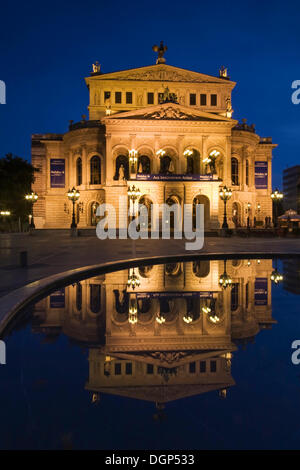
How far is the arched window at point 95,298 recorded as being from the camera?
7.52m

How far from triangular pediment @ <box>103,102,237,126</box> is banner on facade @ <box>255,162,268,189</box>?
40.8 feet

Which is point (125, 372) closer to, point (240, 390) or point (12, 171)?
point (240, 390)

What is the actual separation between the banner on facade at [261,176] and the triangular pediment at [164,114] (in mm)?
12425

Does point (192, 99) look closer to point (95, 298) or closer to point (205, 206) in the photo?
point (205, 206)

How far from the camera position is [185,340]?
537cm

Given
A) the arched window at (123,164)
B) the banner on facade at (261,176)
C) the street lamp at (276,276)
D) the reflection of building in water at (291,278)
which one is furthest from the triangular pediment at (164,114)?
the street lamp at (276,276)

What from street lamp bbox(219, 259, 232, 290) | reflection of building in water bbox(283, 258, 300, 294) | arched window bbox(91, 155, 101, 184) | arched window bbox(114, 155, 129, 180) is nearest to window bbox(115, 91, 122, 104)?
arched window bbox(91, 155, 101, 184)

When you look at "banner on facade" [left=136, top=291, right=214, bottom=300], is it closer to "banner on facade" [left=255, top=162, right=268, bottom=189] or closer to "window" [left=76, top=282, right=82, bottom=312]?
"window" [left=76, top=282, right=82, bottom=312]

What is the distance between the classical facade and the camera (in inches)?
1922

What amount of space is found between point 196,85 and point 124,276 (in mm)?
52899

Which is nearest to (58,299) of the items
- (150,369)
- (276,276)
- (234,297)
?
(234,297)

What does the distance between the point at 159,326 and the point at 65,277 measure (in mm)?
4796

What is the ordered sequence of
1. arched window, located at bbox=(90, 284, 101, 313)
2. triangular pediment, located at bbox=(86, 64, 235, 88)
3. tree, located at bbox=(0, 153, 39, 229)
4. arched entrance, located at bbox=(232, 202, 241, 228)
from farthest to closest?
triangular pediment, located at bbox=(86, 64, 235, 88) < arched entrance, located at bbox=(232, 202, 241, 228) < tree, located at bbox=(0, 153, 39, 229) < arched window, located at bbox=(90, 284, 101, 313)

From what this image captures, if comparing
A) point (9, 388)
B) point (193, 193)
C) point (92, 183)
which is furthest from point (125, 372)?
point (92, 183)
